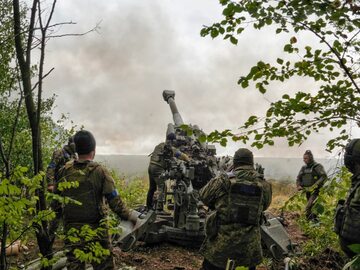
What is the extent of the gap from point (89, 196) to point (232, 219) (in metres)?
1.58

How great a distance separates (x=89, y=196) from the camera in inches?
185

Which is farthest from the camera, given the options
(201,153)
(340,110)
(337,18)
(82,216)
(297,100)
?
(201,153)

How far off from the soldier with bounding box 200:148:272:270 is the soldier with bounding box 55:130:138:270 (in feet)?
3.03

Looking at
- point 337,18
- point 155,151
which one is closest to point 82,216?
point 337,18

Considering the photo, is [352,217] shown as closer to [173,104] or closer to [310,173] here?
[310,173]

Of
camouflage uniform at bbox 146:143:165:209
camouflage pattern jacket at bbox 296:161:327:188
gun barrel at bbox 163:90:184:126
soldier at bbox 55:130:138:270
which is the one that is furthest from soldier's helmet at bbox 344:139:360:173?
gun barrel at bbox 163:90:184:126

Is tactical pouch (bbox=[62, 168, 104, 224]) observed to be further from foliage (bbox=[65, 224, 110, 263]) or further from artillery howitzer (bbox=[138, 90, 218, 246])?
artillery howitzer (bbox=[138, 90, 218, 246])

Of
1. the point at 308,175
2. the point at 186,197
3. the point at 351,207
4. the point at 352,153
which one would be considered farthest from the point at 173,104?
the point at 351,207

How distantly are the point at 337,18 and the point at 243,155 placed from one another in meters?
2.28

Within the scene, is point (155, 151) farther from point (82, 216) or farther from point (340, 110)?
point (340, 110)

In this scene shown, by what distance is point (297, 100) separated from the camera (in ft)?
10.6

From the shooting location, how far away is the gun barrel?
460 inches

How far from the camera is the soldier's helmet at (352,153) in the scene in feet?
→ 13.5

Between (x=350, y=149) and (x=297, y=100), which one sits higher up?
(x=297, y=100)
